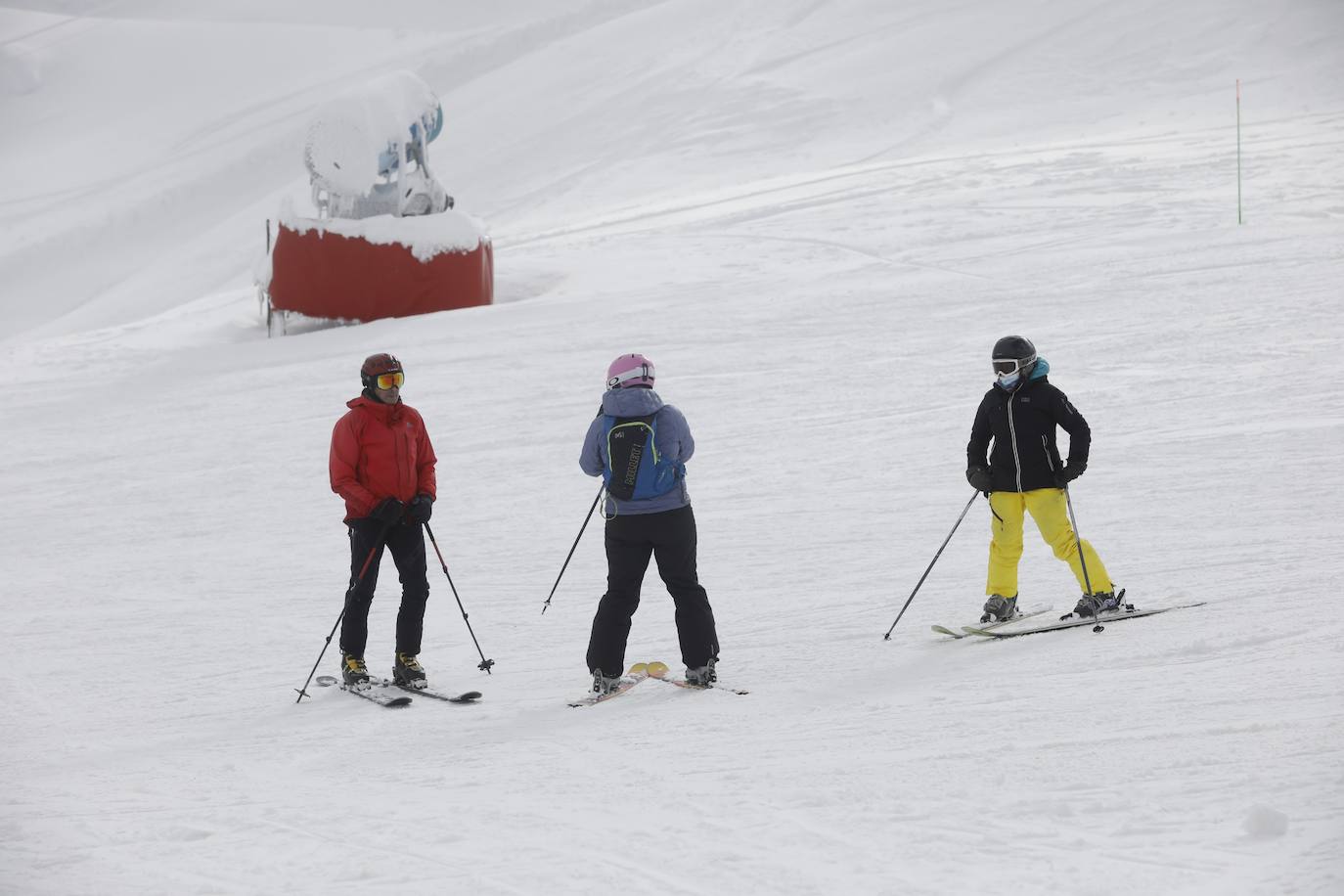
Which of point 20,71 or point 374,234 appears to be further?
point 20,71

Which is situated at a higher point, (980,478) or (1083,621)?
(980,478)

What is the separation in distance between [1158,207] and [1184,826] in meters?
15.3

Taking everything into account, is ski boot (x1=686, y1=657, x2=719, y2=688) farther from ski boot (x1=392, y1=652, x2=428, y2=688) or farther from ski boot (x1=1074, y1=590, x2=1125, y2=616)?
ski boot (x1=1074, y1=590, x2=1125, y2=616)

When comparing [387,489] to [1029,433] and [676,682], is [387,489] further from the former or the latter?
[1029,433]

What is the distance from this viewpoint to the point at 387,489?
614 centimetres

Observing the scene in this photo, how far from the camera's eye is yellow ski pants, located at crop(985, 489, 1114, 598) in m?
6.27

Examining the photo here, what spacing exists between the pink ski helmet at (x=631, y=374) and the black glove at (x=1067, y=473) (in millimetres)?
1845

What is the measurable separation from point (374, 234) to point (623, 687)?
12.3 meters

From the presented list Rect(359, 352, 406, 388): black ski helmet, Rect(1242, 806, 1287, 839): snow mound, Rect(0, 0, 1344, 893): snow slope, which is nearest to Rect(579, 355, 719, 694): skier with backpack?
Rect(0, 0, 1344, 893): snow slope

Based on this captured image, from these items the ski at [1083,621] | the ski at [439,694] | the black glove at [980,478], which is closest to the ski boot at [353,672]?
the ski at [439,694]

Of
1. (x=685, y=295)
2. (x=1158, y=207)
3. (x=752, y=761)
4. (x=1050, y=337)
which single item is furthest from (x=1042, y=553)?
(x=1158, y=207)

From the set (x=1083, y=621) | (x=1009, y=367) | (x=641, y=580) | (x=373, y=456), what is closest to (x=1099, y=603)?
(x=1083, y=621)

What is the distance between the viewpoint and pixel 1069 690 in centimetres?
514

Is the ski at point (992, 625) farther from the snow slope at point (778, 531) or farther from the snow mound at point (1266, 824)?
the snow mound at point (1266, 824)
